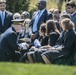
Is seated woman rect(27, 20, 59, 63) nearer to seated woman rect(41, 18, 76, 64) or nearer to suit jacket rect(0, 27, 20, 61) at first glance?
seated woman rect(41, 18, 76, 64)

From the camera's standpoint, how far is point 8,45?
404 inches

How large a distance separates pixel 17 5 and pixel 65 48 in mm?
18263

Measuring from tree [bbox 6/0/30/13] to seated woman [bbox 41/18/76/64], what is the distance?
17281 mm

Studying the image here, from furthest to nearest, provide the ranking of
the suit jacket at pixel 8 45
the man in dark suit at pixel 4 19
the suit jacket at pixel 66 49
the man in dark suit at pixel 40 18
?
the man in dark suit at pixel 4 19 < the man in dark suit at pixel 40 18 < the suit jacket at pixel 8 45 < the suit jacket at pixel 66 49

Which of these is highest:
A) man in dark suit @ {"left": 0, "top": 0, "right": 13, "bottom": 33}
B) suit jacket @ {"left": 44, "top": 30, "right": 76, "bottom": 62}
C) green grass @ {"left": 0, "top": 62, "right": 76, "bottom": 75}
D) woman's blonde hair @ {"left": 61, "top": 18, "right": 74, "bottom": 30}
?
green grass @ {"left": 0, "top": 62, "right": 76, "bottom": 75}

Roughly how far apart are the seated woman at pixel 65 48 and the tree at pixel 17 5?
17281mm

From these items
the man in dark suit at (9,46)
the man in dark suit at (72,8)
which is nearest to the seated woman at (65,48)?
the man in dark suit at (9,46)

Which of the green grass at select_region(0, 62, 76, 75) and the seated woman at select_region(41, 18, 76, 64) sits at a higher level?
the green grass at select_region(0, 62, 76, 75)

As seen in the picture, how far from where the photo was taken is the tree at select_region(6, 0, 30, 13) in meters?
27.0

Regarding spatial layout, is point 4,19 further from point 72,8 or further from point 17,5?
point 17,5

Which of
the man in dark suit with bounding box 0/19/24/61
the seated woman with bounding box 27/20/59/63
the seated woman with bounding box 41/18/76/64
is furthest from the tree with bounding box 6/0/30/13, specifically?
the seated woman with bounding box 41/18/76/64

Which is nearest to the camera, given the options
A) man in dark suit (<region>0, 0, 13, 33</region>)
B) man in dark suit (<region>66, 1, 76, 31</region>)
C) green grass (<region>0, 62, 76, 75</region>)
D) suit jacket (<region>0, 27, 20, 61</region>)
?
green grass (<region>0, 62, 76, 75</region>)

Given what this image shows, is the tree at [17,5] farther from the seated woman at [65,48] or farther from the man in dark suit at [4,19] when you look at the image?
the seated woman at [65,48]

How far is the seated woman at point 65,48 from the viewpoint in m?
9.46
